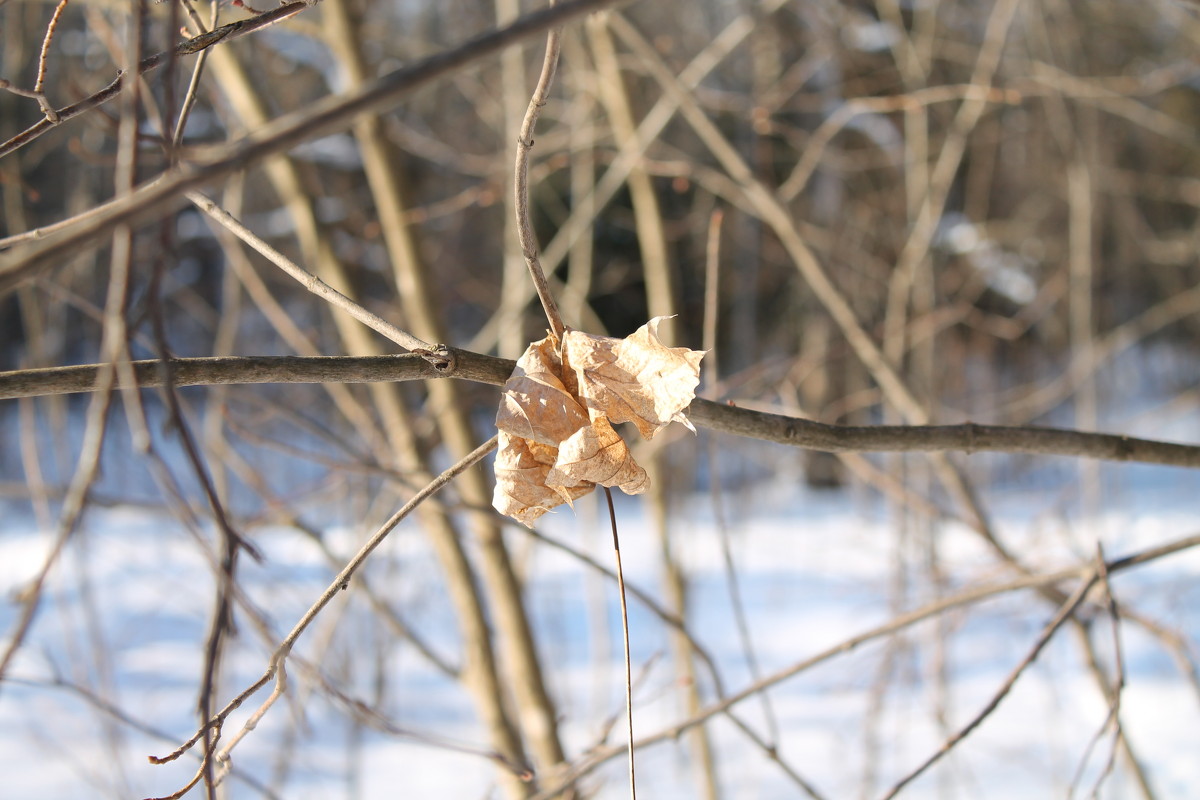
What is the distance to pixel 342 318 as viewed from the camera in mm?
1521

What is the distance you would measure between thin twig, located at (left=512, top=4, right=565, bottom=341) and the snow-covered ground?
1188 millimetres

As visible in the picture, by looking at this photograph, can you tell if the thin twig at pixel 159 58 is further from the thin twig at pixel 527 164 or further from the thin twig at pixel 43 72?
the thin twig at pixel 527 164

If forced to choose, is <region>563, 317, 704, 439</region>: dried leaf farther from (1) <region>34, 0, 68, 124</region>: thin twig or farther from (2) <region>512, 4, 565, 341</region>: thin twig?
(1) <region>34, 0, 68, 124</region>: thin twig

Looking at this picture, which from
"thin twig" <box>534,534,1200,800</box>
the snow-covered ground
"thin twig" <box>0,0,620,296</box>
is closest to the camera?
"thin twig" <box>0,0,620,296</box>

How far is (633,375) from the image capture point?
0.52 meters

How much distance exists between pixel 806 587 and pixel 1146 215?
508 centimetres

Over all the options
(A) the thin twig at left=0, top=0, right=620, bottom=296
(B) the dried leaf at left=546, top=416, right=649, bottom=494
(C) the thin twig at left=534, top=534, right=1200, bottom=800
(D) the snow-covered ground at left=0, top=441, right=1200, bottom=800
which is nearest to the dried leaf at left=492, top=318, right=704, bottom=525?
(B) the dried leaf at left=546, top=416, right=649, bottom=494

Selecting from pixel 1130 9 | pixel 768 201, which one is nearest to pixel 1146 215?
pixel 1130 9

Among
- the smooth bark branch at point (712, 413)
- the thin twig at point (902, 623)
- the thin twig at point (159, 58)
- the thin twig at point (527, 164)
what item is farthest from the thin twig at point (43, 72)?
Answer: the thin twig at point (902, 623)

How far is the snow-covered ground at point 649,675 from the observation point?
2068 millimetres

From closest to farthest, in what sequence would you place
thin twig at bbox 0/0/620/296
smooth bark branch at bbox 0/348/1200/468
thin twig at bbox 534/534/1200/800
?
thin twig at bbox 0/0/620/296 → smooth bark branch at bbox 0/348/1200/468 → thin twig at bbox 534/534/1200/800

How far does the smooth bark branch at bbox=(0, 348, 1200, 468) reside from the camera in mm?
461

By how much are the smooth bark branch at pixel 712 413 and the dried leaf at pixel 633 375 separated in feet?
0.09

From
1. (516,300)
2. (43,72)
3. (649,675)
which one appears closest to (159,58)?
(43,72)
